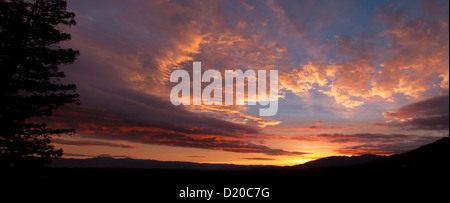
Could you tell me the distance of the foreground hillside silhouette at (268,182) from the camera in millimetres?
6340

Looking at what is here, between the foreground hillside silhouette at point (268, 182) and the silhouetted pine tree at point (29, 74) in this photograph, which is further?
the silhouetted pine tree at point (29, 74)

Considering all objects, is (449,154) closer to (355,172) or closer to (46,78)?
(355,172)

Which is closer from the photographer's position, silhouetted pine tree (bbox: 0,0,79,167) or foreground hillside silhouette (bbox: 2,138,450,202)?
foreground hillside silhouette (bbox: 2,138,450,202)

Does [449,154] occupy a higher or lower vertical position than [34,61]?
lower

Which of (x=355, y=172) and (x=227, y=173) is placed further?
(x=227, y=173)

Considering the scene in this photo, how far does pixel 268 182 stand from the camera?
25.2ft

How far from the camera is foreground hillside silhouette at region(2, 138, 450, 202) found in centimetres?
634

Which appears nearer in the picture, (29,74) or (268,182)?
(268,182)

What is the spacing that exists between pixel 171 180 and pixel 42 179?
4663mm
